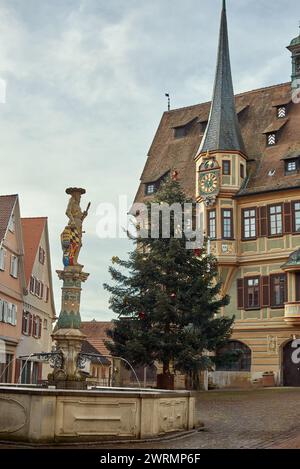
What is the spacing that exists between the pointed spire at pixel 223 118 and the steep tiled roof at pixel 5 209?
35.4ft

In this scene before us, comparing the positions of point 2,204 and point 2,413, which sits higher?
point 2,204

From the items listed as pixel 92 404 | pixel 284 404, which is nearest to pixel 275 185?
pixel 284 404

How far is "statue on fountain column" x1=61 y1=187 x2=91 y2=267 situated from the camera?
17.0 meters

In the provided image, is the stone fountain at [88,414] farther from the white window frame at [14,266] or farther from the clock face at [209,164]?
the clock face at [209,164]

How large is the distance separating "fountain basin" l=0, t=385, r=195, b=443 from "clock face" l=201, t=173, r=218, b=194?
2759 centimetres

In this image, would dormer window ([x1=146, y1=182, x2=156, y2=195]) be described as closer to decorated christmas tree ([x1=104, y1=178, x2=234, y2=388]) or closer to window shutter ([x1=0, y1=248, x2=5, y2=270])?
window shutter ([x1=0, y1=248, x2=5, y2=270])

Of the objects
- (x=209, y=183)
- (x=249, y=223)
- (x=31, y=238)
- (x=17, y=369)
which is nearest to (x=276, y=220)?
(x=249, y=223)

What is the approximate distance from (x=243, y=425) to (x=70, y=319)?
4.51 metres

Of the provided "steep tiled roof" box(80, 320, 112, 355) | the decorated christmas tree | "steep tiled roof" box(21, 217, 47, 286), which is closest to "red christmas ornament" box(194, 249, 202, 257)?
the decorated christmas tree

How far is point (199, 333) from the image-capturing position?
95.5ft
